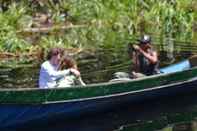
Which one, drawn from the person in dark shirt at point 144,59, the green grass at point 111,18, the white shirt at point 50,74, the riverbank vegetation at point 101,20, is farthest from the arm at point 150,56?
the green grass at point 111,18

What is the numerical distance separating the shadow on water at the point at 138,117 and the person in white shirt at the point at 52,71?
26.2 inches

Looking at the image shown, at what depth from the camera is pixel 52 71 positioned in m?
10.4

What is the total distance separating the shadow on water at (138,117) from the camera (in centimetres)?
1054

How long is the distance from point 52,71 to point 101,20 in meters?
7.61

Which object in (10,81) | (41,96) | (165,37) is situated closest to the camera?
(41,96)

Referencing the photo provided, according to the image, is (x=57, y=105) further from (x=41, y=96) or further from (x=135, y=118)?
(x=135, y=118)

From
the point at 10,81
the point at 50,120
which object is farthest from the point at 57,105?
the point at 10,81

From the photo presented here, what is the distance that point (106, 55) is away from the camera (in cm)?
1620

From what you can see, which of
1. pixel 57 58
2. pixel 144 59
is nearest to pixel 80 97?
pixel 57 58

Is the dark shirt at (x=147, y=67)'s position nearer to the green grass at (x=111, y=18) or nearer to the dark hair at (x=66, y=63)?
the dark hair at (x=66, y=63)

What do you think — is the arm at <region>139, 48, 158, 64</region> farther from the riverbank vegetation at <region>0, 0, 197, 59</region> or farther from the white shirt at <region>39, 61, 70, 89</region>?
the riverbank vegetation at <region>0, 0, 197, 59</region>

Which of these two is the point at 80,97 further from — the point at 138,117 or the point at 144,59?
the point at 144,59

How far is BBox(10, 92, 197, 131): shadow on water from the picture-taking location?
1054 cm

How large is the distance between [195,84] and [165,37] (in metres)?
6.17
